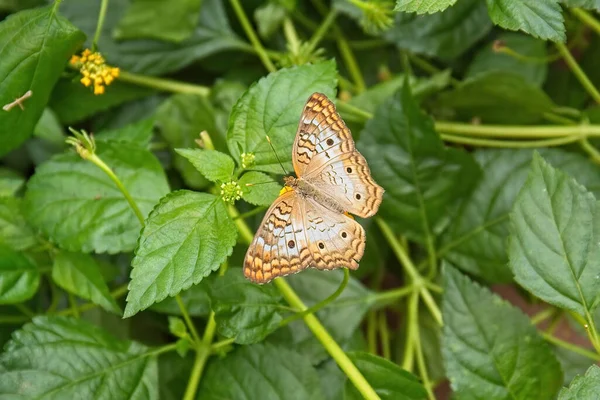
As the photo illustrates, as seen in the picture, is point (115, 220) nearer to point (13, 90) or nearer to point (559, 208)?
point (13, 90)

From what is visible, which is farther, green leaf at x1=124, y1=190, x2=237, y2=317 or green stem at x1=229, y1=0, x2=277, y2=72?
green stem at x1=229, y1=0, x2=277, y2=72

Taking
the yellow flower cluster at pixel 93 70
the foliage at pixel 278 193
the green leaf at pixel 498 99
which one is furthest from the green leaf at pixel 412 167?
the yellow flower cluster at pixel 93 70

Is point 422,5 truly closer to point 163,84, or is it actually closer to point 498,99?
point 498,99

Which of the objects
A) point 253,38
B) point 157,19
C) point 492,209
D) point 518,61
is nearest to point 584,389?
point 492,209

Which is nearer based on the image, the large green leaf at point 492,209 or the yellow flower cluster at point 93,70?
the yellow flower cluster at point 93,70

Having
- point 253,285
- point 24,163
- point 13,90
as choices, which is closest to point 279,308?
point 253,285

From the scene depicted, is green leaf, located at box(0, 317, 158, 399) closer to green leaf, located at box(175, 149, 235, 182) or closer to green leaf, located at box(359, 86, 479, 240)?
green leaf, located at box(175, 149, 235, 182)

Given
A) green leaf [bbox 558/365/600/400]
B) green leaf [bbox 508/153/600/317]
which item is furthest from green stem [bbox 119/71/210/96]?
green leaf [bbox 558/365/600/400]

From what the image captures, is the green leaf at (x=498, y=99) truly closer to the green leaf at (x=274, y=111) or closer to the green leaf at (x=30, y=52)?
the green leaf at (x=274, y=111)
